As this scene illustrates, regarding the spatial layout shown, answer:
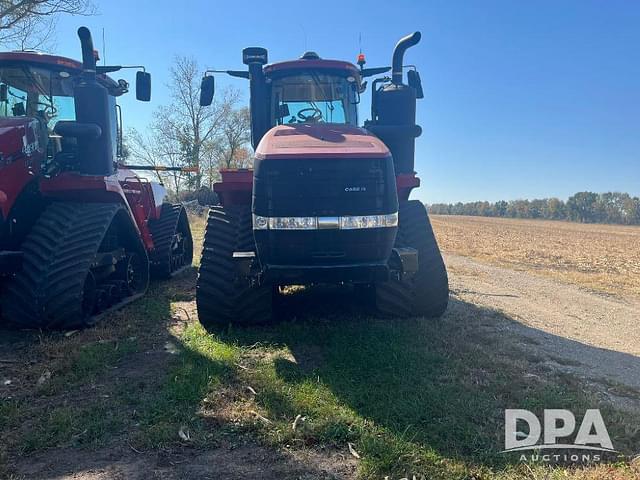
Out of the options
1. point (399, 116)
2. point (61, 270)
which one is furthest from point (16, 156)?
point (399, 116)

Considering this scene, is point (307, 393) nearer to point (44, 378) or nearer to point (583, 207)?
point (44, 378)

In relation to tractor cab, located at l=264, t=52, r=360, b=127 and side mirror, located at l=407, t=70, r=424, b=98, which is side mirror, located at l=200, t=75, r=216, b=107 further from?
side mirror, located at l=407, t=70, r=424, b=98

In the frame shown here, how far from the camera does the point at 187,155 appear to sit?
3788cm

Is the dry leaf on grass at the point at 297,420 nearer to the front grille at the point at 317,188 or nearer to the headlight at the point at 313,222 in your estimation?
the headlight at the point at 313,222

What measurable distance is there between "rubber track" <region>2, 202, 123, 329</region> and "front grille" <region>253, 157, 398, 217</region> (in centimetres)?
233

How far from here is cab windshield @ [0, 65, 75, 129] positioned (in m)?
6.02

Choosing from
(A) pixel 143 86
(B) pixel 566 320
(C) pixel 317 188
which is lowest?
(B) pixel 566 320

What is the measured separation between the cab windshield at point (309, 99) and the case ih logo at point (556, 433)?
4003mm

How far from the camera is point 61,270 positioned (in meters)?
5.05

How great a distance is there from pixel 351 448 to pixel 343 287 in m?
4.19

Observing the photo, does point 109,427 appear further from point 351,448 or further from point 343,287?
point 343,287

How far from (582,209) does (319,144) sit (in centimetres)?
8734

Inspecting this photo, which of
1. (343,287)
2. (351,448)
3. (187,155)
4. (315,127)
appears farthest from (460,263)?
(187,155)

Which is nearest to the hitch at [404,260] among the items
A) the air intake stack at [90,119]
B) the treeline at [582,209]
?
the air intake stack at [90,119]
